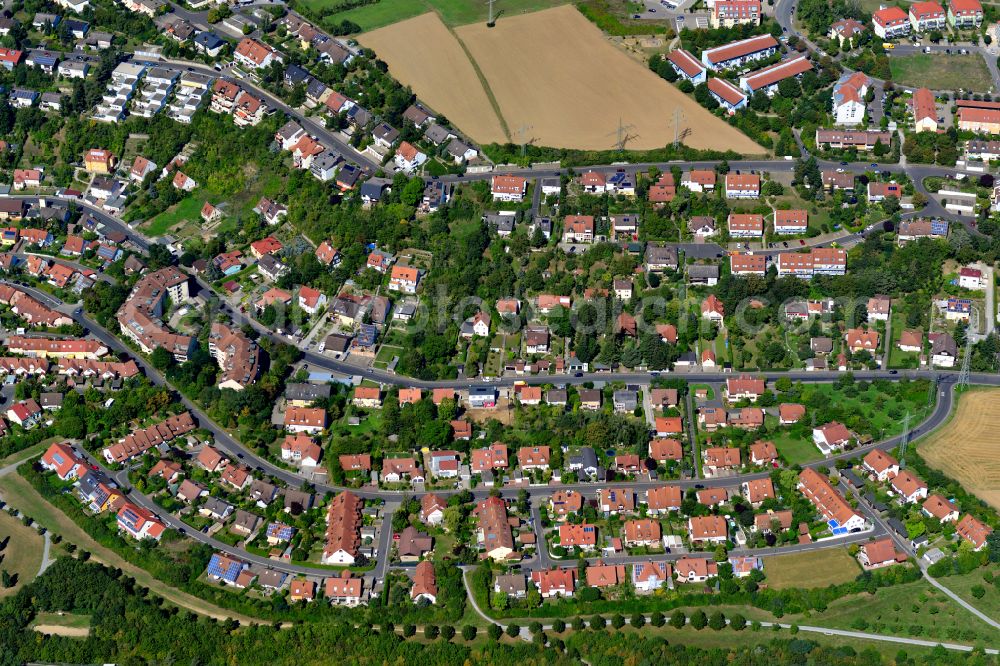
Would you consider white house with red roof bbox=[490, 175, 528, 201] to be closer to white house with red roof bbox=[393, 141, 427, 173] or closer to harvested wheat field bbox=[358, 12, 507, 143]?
harvested wheat field bbox=[358, 12, 507, 143]

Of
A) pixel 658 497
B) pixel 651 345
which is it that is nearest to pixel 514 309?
pixel 651 345

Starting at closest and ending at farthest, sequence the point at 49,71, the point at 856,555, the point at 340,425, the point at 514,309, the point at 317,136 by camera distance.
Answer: the point at 856,555 → the point at 340,425 → the point at 514,309 → the point at 317,136 → the point at 49,71

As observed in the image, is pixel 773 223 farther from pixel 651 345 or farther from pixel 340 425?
pixel 340 425

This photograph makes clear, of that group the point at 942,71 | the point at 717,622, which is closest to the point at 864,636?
the point at 717,622

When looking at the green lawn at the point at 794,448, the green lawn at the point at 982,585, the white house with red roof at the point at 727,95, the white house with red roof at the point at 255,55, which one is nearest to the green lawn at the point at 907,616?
the green lawn at the point at 982,585

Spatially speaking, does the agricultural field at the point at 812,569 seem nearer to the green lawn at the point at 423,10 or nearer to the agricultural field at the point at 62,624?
the agricultural field at the point at 62,624

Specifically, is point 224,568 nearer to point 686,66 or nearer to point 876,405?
point 876,405
